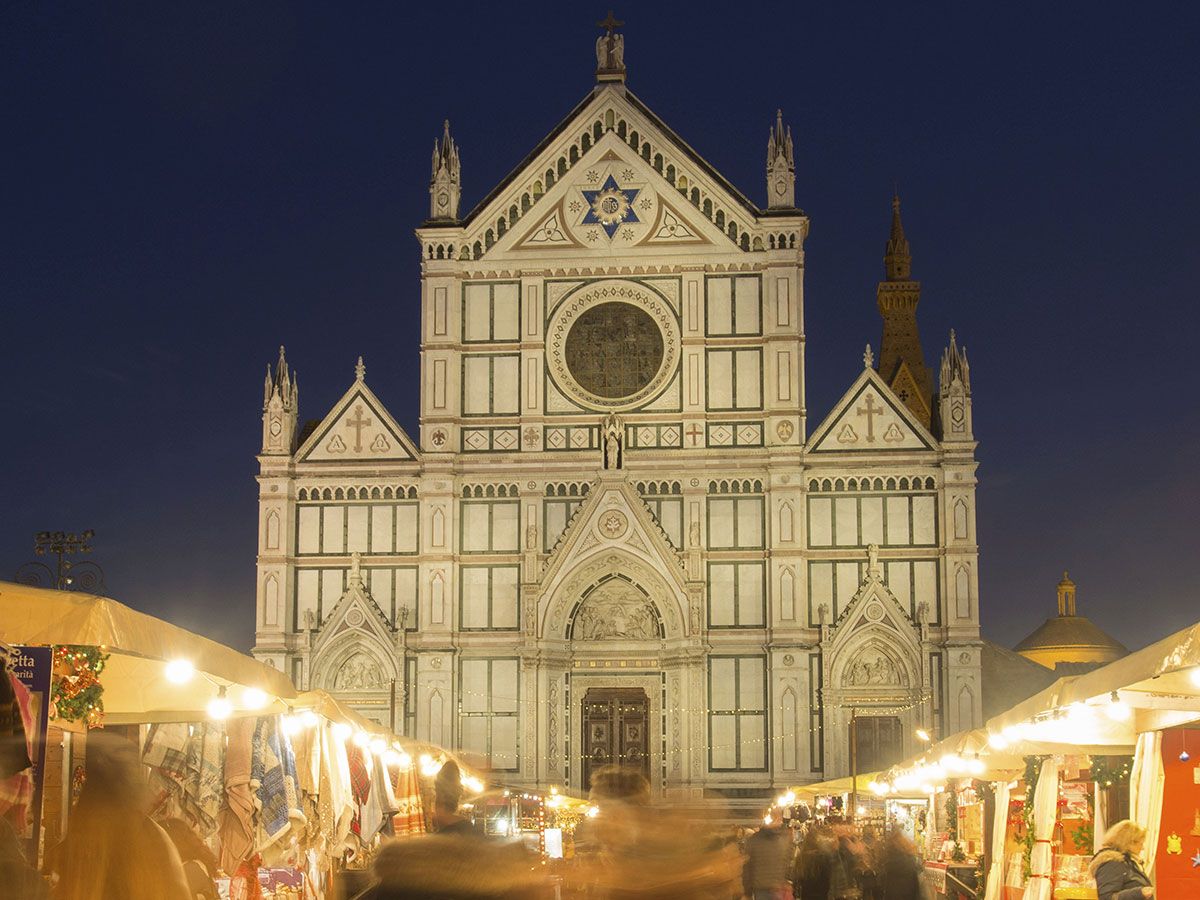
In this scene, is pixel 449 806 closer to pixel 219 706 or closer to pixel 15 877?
pixel 15 877

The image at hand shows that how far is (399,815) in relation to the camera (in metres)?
22.5

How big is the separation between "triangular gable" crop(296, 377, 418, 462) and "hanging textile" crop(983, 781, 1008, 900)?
25346 millimetres

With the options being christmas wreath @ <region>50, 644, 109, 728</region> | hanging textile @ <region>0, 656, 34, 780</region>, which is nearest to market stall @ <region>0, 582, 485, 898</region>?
christmas wreath @ <region>50, 644, 109, 728</region>

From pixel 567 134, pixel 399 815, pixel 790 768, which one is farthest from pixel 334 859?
pixel 567 134

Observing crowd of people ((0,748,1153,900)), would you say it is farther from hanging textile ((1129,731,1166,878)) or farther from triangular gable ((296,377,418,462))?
triangular gable ((296,377,418,462))

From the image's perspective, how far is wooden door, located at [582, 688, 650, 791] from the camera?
41844 millimetres

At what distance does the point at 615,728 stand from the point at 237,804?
28.7m

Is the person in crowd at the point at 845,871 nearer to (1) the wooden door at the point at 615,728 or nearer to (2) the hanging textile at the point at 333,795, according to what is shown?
(2) the hanging textile at the point at 333,795

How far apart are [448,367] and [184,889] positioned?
35121 millimetres

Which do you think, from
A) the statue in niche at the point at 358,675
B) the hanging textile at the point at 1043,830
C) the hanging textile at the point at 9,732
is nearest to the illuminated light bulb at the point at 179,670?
the hanging textile at the point at 9,732

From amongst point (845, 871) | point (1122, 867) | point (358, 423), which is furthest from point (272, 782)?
point (358, 423)

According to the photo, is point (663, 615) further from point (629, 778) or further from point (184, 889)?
point (184, 889)

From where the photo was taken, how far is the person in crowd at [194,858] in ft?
31.1

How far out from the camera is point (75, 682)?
10.1 meters
